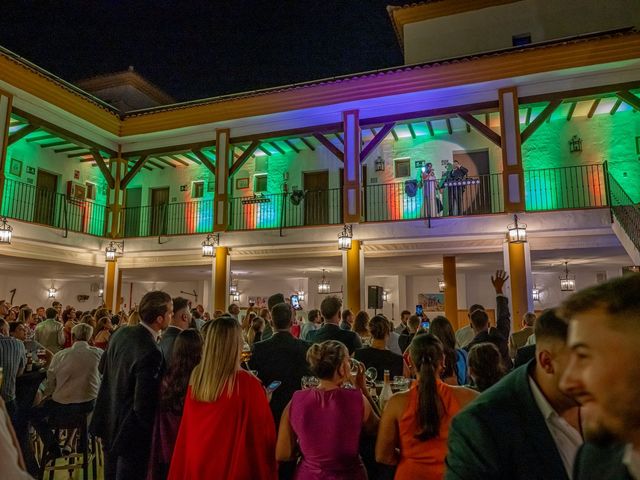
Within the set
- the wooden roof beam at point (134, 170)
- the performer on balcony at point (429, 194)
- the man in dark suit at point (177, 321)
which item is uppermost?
the wooden roof beam at point (134, 170)

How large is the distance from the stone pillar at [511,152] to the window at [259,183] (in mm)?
8862

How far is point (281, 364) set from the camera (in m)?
4.16

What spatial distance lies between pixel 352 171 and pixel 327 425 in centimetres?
1040

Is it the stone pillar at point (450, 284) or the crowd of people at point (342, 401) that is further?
the stone pillar at point (450, 284)

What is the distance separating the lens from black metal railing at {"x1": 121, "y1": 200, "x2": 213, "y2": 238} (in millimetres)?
17516

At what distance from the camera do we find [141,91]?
70.3 ft

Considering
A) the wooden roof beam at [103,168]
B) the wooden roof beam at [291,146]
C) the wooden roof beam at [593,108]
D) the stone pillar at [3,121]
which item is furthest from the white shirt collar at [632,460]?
the wooden roof beam at [103,168]

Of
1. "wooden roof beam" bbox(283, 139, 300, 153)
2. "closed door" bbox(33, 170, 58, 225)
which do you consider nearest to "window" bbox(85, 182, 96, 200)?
"closed door" bbox(33, 170, 58, 225)

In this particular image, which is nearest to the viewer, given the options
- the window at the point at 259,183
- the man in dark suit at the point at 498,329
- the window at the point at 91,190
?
the man in dark suit at the point at 498,329

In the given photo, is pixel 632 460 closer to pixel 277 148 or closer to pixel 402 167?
pixel 402 167

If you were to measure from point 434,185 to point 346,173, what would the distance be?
9.01 feet

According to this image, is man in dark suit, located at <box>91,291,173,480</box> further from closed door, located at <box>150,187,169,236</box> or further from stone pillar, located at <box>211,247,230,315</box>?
closed door, located at <box>150,187,169,236</box>

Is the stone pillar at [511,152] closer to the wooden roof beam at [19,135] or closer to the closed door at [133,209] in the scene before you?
the wooden roof beam at [19,135]

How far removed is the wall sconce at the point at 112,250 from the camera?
48.5 ft
